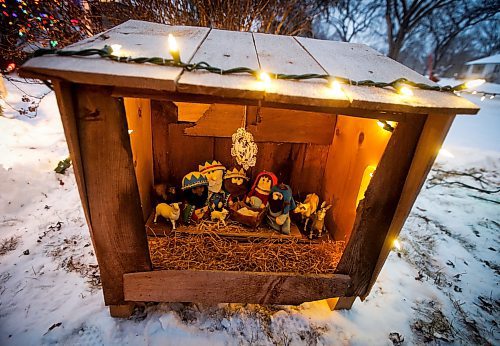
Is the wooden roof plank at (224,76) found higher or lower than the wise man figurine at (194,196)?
higher

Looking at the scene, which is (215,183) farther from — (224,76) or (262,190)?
(224,76)

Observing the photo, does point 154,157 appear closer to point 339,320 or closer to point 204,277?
point 204,277

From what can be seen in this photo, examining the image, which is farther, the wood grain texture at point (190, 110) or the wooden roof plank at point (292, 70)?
the wood grain texture at point (190, 110)

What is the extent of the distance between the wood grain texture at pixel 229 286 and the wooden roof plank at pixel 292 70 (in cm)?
120

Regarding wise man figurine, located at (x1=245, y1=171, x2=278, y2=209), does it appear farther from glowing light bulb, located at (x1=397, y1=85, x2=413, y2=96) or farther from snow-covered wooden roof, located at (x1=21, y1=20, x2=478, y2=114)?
glowing light bulb, located at (x1=397, y1=85, x2=413, y2=96)

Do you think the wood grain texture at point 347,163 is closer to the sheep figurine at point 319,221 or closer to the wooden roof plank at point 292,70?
the sheep figurine at point 319,221

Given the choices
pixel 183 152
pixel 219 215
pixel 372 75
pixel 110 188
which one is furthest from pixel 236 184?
pixel 372 75

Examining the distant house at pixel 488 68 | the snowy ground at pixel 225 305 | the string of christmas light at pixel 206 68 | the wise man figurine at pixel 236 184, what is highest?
the distant house at pixel 488 68

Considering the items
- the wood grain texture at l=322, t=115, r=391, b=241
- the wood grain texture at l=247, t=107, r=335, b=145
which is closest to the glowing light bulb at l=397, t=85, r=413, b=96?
the wood grain texture at l=322, t=115, r=391, b=241

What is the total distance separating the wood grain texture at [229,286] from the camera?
1.65 metres

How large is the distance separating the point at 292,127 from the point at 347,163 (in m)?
0.59

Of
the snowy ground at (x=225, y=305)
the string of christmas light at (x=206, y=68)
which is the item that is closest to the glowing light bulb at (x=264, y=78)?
the string of christmas light at (x=206, y=68)

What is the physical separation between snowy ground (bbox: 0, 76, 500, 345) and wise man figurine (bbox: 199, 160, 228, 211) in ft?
2.75

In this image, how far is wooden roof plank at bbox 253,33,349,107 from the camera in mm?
1033
